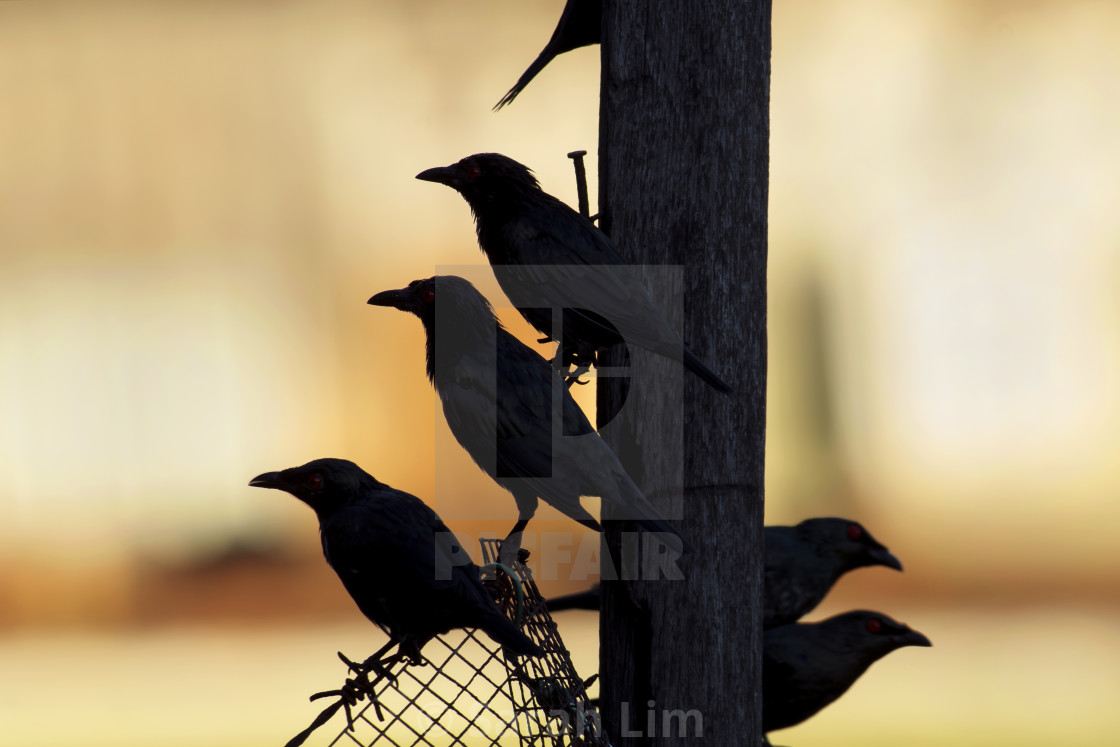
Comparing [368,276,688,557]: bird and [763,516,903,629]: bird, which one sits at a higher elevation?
[368,276,688,557]: bird

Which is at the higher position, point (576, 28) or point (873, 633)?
point (576, 28)

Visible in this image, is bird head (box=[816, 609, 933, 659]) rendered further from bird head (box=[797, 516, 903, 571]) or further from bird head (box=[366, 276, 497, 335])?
bird head (box=[366, 276, 497, 335])

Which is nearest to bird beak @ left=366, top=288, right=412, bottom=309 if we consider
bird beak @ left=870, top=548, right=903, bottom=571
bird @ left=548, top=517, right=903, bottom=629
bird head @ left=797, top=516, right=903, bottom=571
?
bird @ left=548, top=517, right=903, bottom=629

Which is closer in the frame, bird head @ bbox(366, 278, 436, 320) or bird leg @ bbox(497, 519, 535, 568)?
bird leg @ bbox(497, 519, 535, 568)

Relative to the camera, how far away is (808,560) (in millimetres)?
3672

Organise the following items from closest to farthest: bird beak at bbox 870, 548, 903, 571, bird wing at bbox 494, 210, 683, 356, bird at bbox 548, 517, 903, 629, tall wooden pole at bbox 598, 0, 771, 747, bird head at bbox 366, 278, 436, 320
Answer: bird wing at bbox 494, 210, 683, 356, tall wooden pole at bbox 598, 0, 771, 747, bird head at bbox 366, 278, 436, 320, bird at bbox 548, 517, 903, 629, bird beak at bbox 870, 548, 903, 571

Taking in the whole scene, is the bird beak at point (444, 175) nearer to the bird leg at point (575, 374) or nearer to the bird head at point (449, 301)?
the bird head at point (449, 301)

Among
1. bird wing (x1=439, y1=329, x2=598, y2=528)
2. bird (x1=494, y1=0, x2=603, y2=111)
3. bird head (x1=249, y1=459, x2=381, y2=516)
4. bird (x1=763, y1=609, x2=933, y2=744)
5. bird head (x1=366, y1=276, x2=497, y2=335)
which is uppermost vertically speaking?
bird (x1=494, y1=0, x2=603, y2=111)

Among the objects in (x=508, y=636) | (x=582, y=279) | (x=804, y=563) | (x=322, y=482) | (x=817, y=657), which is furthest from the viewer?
(x=804, y=563)

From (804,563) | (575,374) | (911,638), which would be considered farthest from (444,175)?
(911,638)

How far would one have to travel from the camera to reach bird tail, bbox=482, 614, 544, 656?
223 centimetres

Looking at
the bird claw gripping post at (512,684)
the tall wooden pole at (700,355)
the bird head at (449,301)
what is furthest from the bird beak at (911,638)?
the bird head at (449,301)

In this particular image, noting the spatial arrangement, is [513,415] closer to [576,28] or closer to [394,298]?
[394,298]

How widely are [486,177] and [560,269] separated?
420mm
